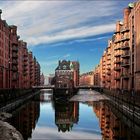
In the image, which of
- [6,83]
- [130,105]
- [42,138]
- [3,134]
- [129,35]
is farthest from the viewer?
[6,83]

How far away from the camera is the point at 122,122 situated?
6191 centimetres

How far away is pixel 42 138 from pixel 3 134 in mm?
8064

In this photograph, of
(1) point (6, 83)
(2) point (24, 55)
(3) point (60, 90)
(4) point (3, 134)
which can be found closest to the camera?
(4) point (3, 134)

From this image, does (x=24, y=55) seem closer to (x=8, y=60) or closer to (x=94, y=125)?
(x=8, y=60)

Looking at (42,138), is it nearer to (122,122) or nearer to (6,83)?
(122,122)

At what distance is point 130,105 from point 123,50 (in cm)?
4590

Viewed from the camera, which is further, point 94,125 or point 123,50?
point 123,50

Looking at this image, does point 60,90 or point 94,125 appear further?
point 60,90

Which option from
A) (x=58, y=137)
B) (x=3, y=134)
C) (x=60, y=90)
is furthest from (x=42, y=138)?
(x=60, y=90)

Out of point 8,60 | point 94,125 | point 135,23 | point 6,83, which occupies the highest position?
point 135,23

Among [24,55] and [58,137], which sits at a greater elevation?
[24,55]

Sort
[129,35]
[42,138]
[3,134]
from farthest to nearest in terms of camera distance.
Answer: [129,35]
[42,138]
[3,134]

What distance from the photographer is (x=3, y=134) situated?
39688 mm

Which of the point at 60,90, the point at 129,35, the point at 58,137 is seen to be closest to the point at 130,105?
the point at 58,137
